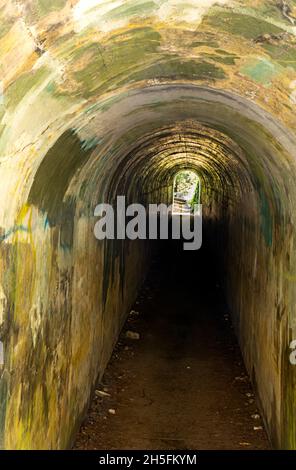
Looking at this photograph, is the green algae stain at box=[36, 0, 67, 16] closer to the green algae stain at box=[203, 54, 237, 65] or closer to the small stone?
the green algae stain at box=[203, 54, 237, 65]

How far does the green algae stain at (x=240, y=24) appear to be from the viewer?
10.1ft

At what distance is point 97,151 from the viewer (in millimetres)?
5746

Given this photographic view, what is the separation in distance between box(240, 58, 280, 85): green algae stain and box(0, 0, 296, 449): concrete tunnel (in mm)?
13

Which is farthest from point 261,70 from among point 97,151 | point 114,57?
point 97,151

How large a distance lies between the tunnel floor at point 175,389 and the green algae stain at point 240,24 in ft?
16.1

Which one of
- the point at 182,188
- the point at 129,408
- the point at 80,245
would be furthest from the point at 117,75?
the point at 182,188

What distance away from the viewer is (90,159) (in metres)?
5.62

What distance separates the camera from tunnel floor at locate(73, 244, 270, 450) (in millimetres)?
6383

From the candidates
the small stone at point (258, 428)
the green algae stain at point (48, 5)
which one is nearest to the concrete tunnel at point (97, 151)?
the green algae stain at point (48, 5)

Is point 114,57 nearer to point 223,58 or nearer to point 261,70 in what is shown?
point 223,58

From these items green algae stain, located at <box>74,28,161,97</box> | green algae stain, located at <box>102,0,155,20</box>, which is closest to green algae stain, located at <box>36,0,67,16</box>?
green algae stain, located at <box>102,0,155,20</box>

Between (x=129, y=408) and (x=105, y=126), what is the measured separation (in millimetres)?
4169

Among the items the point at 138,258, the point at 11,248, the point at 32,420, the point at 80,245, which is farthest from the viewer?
the point at 138,258

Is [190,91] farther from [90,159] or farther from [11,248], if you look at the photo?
[11,248]
